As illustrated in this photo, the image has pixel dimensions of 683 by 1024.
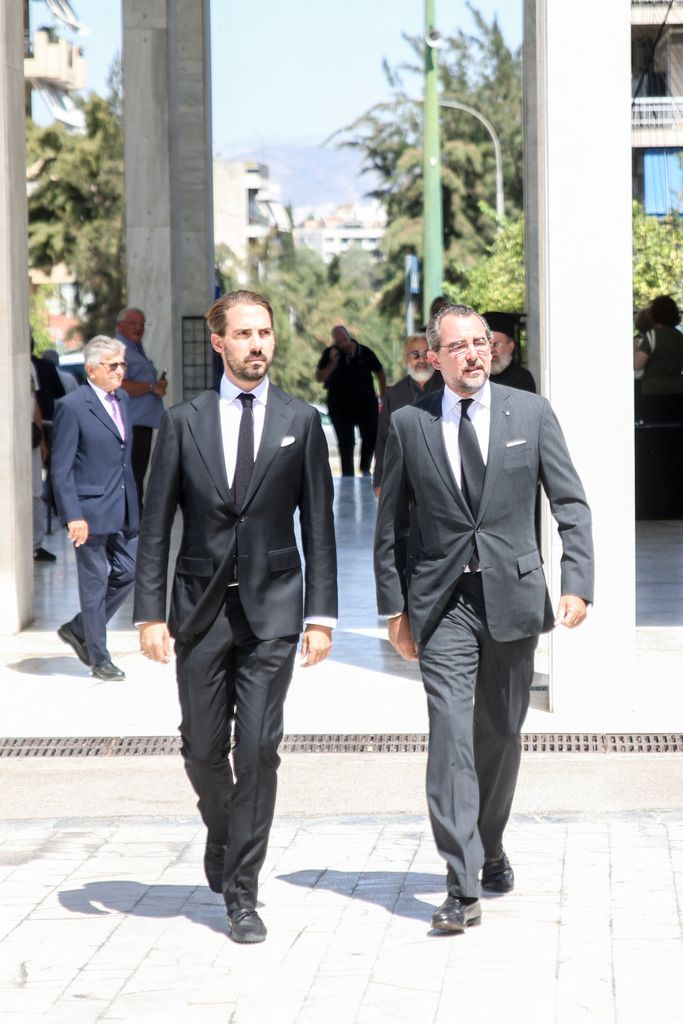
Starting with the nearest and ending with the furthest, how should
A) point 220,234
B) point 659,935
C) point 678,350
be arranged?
point 659,935, point 678,350, point 220,234

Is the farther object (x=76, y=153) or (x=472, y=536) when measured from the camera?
(x=76, y=153)

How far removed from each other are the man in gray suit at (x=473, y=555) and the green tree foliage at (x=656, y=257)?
39.0 m

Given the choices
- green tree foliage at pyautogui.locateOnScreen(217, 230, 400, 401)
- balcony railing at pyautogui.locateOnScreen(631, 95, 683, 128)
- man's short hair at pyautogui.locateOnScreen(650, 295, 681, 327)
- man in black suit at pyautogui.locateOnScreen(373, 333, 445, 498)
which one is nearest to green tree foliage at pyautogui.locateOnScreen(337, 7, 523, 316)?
green tree foliage at pyautogui.locateOnScreen(217, 230, 400, 401)

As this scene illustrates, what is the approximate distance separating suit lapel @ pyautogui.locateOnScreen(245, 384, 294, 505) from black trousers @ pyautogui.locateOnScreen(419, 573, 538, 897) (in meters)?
0.68

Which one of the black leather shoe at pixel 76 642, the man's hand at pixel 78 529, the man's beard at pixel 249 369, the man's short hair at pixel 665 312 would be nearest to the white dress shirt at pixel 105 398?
the man's hand at pixel 78 529

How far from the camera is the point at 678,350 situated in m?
17.5

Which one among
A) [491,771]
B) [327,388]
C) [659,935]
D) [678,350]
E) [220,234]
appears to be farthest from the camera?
[220,234]

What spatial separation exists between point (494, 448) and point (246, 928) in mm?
1566

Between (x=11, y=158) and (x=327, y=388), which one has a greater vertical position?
(x=11, y=158)

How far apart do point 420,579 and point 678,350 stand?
12.6m

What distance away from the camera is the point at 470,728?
5.31 metres

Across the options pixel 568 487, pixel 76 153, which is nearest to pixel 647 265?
pixel 76 153

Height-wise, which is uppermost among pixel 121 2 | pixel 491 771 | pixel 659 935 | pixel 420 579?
pixel 121 2

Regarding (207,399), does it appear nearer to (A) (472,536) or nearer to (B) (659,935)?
(A) (472,536)
